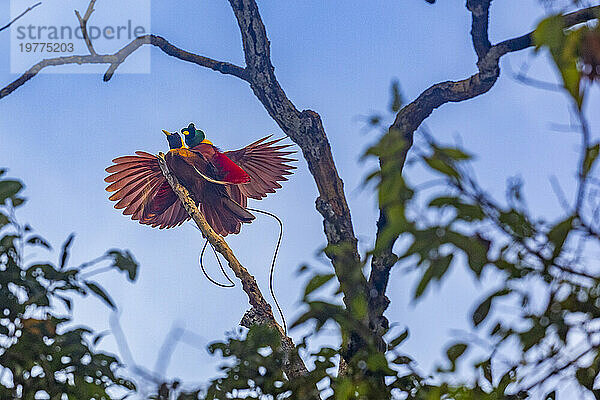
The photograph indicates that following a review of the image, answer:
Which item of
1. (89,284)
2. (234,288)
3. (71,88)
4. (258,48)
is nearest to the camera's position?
(89,284)

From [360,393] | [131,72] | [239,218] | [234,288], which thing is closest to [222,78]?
[131,72]

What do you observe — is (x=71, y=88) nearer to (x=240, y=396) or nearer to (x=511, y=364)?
(x=240, y=396)

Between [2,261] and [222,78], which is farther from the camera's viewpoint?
[222,78]

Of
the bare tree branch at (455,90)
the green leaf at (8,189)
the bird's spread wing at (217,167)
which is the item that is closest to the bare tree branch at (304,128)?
the bare tree branch at (455,90)

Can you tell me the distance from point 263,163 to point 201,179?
0.20 metres

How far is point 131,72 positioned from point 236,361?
1.49m

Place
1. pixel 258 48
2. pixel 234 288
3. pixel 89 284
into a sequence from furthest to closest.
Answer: pixel 234 288 → pixel 258 48 → pixel 89 284

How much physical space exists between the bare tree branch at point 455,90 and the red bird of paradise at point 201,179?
0.74 meters

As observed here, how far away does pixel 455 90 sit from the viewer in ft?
4.21

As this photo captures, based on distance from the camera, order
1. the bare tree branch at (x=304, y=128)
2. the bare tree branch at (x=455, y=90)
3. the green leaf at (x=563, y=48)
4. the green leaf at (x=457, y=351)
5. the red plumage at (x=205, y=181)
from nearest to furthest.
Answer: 1. the green leaf at (x=563, y=48)
2. the green leaf at (x=457, y=351)
3. the bare tree branch at (x=455, y=90)
4. the bare tree branch at (x=304, y=128)
5. the red plumage at (x=205, y=181)

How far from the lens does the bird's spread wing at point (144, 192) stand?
1.91 meters

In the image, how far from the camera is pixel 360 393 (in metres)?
0.59

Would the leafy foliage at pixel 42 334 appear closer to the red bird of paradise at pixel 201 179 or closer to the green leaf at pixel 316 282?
the green leaf at pixel 316 282

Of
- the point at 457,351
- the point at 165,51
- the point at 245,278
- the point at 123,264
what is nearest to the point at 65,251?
the point at 123,264
